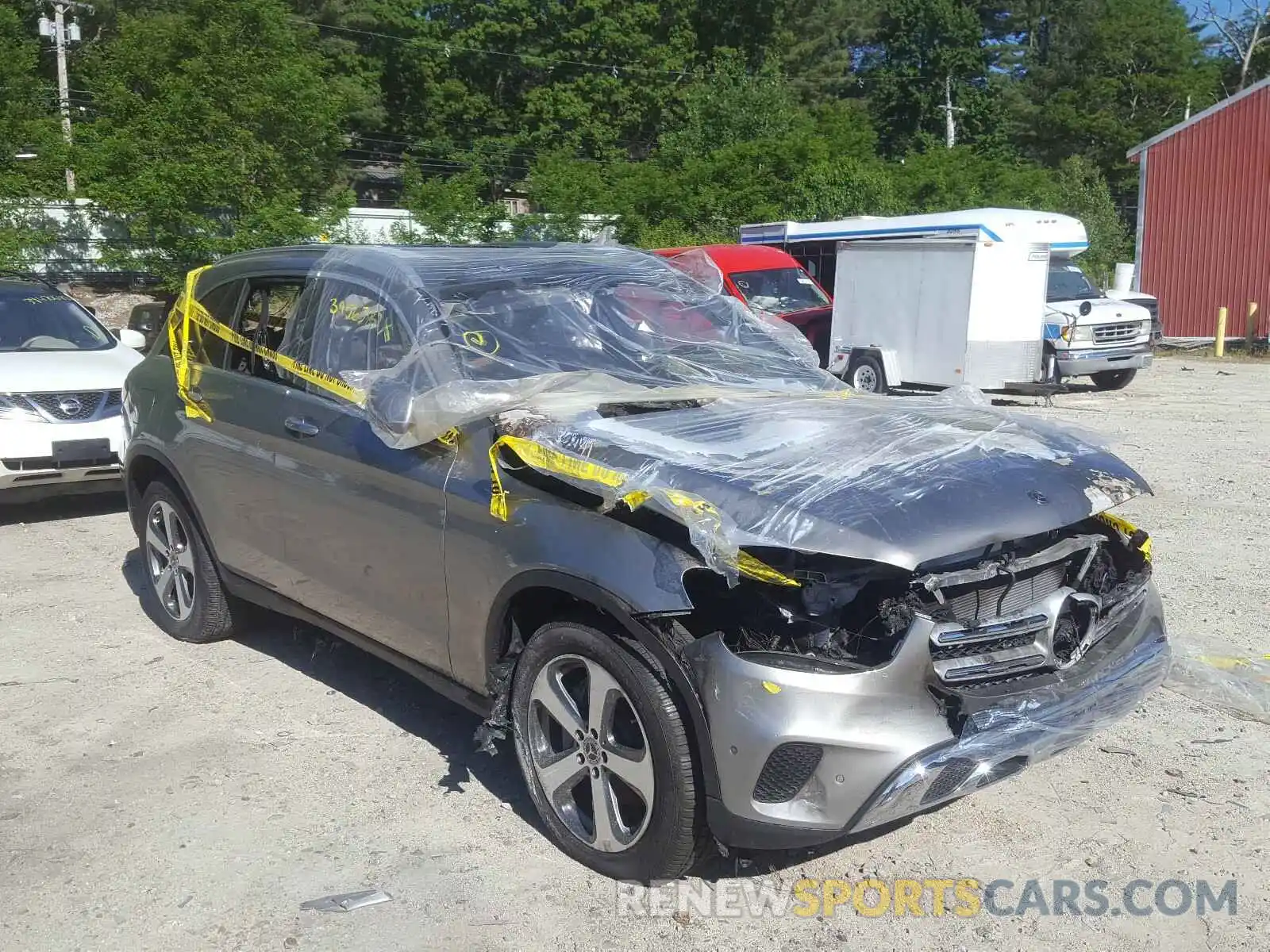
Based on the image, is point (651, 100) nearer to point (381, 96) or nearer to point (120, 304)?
point (381, 96)

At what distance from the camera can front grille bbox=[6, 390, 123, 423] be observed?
8305mm

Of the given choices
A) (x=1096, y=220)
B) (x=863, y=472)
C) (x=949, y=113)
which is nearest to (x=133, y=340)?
(x=863, y=472)

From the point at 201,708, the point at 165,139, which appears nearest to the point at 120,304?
the point at 165,139

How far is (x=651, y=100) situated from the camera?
47125 millimetres

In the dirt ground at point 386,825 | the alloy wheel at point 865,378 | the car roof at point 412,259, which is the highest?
the car roof at point 412,259

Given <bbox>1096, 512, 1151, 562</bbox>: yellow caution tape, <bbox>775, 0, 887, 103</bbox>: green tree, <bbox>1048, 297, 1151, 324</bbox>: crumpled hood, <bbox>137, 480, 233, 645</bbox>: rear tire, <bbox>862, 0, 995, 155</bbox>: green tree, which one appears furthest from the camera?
<bbox>862, 0, 995, 155</bbox>: green tree

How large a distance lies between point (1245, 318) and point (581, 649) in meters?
26.4

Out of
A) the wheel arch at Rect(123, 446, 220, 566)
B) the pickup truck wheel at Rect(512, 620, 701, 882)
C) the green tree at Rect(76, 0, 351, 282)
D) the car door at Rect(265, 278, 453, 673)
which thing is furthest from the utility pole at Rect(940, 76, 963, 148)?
the pickup truck wheel at Rect(512, 620, 701, 882)

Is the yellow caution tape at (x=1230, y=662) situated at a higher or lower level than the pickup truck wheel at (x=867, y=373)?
higher

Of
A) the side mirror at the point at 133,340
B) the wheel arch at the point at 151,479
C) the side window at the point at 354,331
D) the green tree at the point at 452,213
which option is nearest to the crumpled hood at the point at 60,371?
the side mirror at the point at 133,340

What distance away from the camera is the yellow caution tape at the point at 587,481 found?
10.5 feet

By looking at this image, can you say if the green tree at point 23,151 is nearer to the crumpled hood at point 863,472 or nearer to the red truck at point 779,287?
the red truck at point 779,287

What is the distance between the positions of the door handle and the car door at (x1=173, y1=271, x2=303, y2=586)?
0.19 ft

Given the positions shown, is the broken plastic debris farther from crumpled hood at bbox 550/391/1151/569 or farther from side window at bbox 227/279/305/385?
side window at bbox 227/279/305/385
